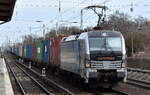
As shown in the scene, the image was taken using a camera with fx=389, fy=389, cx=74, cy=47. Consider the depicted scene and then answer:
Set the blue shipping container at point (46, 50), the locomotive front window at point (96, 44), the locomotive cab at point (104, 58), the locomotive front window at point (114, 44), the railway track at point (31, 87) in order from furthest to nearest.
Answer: the blue shipping container at point (46, 50), the railway track at point (31, 87), the locomotive front window at point (114, 44), the locomotive front window at point (96, 44), the locomotive cab at point (104, 58)

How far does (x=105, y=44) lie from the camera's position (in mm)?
18172

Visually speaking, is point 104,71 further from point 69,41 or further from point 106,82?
point 69,41

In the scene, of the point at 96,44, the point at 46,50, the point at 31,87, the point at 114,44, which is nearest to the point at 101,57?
the point at 96,44

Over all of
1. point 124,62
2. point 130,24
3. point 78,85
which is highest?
point 130,24

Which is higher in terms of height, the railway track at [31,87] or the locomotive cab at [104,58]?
the locomotive cab at [104,58]

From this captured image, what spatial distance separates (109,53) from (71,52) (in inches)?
152

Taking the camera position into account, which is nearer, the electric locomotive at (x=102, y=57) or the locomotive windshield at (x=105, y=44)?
the electric locomotive at (x=102, y=57)

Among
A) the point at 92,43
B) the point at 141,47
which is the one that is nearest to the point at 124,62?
the point at 92,43

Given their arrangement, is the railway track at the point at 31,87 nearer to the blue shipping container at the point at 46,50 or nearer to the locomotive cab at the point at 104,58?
the locomotive cab at the point at 104,58

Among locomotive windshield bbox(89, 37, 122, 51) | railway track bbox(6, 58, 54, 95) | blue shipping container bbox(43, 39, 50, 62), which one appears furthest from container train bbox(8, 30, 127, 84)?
blue shipping container bbox(43, 39, 50, 62)

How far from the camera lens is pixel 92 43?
59.3 feet

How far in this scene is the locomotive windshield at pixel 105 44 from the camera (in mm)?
18016

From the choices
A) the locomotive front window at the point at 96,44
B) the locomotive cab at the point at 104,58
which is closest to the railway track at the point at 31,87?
the locomotive cab at the point at 104,58

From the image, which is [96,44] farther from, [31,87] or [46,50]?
[46,50]
